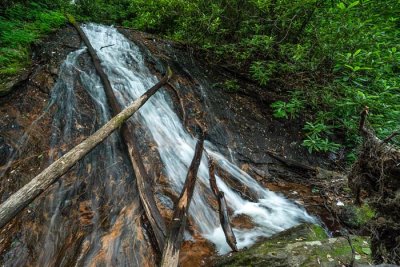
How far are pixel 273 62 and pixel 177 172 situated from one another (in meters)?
3.43

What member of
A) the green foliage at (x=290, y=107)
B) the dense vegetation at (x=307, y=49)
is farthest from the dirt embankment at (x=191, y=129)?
the green foliage at (x=290, y=107)

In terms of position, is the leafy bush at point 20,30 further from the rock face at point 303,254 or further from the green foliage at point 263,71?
the rock face at point 303,254

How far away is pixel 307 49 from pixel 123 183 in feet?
15.7

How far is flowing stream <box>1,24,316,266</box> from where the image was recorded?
290 cm

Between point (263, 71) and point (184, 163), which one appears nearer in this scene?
point (184, 163)

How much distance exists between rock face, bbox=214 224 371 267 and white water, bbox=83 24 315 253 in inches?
24.3

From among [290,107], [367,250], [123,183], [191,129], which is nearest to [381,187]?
[367,250]

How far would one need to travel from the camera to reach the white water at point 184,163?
372 cm

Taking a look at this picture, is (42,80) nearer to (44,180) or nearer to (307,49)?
(44,180)

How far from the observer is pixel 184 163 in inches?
179

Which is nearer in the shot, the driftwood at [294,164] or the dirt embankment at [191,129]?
the dirt embankment at [191,129]

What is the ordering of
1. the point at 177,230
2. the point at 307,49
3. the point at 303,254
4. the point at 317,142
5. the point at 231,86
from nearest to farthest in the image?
the point at 303,254 → the point at 177,230 → the point at 317,142 → the point at 307,49 → the point at 231,86

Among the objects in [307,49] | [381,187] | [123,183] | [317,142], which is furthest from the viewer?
[307,49]

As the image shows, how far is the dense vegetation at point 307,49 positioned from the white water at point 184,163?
5.26ft
